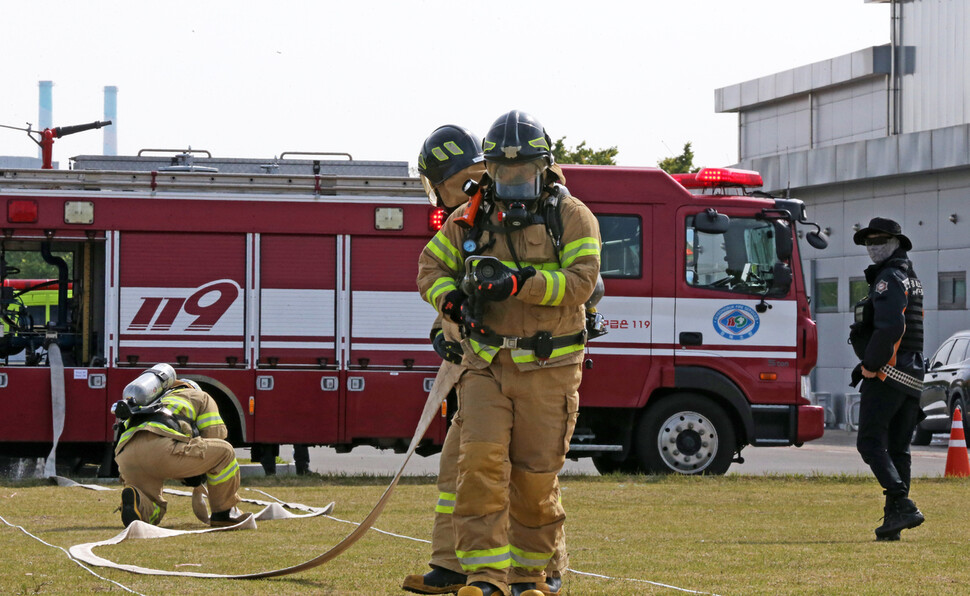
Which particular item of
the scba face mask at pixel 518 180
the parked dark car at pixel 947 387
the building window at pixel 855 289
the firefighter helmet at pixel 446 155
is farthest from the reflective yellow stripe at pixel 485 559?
the building window at pixel 855 289

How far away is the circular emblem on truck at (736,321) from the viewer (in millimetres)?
13633

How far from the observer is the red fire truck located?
13.4m

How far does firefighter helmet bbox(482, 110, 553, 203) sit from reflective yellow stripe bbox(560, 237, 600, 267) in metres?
0.26

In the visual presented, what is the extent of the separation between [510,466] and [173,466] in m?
3.98

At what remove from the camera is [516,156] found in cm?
599

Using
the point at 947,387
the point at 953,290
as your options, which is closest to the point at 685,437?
the point at 947,387

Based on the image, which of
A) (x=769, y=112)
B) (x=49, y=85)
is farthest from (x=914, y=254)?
(x=49, y=85)

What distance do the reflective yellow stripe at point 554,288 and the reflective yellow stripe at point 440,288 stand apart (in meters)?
0.40

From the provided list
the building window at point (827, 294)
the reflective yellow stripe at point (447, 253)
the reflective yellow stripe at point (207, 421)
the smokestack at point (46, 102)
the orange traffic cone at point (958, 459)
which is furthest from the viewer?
the smokestack at point (46, 102)

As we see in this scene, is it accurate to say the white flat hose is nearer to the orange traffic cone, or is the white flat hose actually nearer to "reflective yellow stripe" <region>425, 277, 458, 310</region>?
"reflective yellow stripe" <region>425, 277, 458, 310</region>

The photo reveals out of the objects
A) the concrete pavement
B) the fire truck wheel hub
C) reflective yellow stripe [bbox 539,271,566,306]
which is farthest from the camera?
the concrete pavement

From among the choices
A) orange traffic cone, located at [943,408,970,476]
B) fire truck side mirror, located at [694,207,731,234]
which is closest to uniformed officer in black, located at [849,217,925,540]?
fire truck side mirror, located at [694,207,731,234]

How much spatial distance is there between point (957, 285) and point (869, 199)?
3628mm

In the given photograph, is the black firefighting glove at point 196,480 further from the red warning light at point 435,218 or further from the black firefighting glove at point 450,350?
the red warning light at point 435,218
